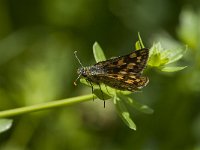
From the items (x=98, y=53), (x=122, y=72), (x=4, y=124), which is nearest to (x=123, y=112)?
(x=122, y=72)

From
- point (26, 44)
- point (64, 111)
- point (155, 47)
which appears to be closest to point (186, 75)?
point (64, 111)

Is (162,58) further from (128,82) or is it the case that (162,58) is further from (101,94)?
(101,94)

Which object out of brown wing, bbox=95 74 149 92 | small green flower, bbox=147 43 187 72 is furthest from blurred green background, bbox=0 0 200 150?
brown wing, bbox=95 74 149 92

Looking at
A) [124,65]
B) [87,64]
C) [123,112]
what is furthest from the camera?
[87,64]

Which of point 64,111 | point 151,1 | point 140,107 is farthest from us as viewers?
point 151,1

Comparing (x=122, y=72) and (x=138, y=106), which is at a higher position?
(x=122, y=72)

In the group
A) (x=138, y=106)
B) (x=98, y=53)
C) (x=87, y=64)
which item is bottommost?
(x=87, y=64)

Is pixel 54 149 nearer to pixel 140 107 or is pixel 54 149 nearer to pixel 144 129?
pixel 144 129
